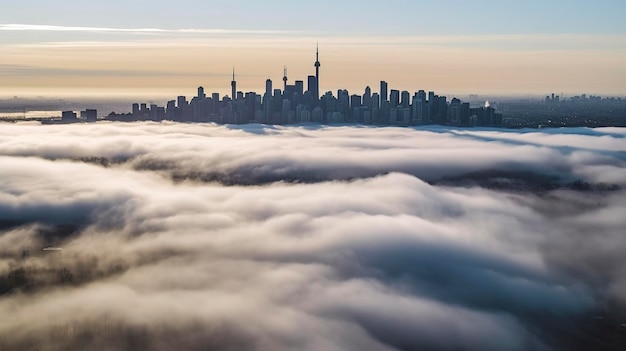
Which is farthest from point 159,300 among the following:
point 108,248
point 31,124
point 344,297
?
point 31,124

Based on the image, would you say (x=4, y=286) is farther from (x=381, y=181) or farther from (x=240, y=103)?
(x=240, y=103)

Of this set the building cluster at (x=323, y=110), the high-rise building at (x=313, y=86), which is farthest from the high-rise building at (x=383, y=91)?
the high-rise building at (x=313, y=86)

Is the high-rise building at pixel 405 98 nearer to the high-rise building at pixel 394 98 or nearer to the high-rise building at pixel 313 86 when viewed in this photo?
the high-rise building at pixel 394 98

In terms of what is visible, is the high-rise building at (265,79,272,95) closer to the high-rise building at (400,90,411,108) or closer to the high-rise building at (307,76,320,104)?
the high-rise building at (307,76,320,104)

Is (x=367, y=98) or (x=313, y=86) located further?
(x=313, y=86)

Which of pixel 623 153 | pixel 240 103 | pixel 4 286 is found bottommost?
pixel 4 286

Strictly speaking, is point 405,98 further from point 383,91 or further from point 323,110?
point 323,110

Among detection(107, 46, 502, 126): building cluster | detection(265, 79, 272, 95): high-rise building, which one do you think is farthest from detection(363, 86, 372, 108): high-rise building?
detection(265, 79, 272, 95): high-rise building

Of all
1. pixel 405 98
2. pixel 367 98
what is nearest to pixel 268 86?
pixel 367 98
